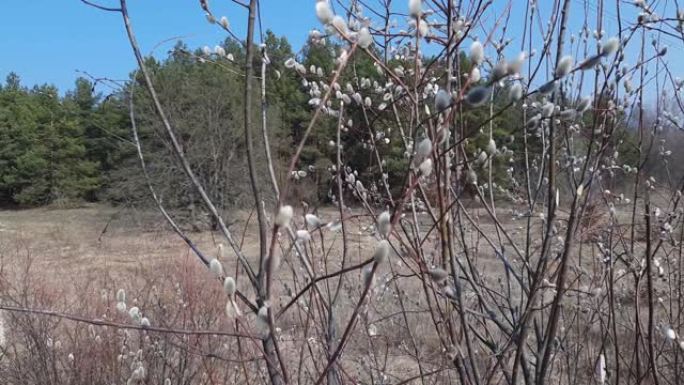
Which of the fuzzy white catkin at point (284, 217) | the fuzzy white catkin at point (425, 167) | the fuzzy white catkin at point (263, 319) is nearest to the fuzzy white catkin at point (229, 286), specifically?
the fuzzy white catkin at point (263, 319)

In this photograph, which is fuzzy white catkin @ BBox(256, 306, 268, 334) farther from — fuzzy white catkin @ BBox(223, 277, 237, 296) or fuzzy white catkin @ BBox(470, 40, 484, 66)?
fuzzy white catkin @ BBox(470, 40, 484, 66)

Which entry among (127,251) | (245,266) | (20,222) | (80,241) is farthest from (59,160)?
(245,266)

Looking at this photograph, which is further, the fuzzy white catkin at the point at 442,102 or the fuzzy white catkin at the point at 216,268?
the fuzzy white catkin at the point at 216,268

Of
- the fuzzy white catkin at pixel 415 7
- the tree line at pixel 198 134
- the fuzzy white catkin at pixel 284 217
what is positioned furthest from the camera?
the tree line at pixel 198 134

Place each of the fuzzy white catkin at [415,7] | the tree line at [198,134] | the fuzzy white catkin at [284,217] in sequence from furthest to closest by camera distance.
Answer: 1. the tree line at [198,134]
2. the fuzzy white catkin at [415,7]
3. the fuzzy white catkin at [284,217]

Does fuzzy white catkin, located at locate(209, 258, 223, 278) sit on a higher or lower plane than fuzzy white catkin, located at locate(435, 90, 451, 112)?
lower

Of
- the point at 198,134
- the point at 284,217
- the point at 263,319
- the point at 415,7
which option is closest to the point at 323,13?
the point at 415,7

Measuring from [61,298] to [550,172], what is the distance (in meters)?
3.46

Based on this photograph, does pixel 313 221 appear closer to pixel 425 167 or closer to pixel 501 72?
pixel 425 167

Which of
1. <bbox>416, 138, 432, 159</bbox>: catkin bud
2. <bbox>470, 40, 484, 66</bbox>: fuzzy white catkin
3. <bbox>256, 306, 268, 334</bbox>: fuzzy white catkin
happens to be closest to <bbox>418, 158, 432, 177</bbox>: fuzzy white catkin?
<bbox>416, 138, 432, 159</bbox>: catkin bud

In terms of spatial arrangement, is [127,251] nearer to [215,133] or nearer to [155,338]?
[215,133]

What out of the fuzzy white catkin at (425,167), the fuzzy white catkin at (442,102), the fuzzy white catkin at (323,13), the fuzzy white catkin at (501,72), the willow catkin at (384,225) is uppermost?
the fuzzy white catkin at (323,13)

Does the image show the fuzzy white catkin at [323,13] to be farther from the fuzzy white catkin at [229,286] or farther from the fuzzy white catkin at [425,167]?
the fuzzy white catkin at [229,286]

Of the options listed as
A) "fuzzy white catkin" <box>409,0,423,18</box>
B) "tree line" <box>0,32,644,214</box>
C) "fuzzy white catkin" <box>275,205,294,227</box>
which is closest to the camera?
"fuzzy white catkin" <box>275,205,294,227</box>
